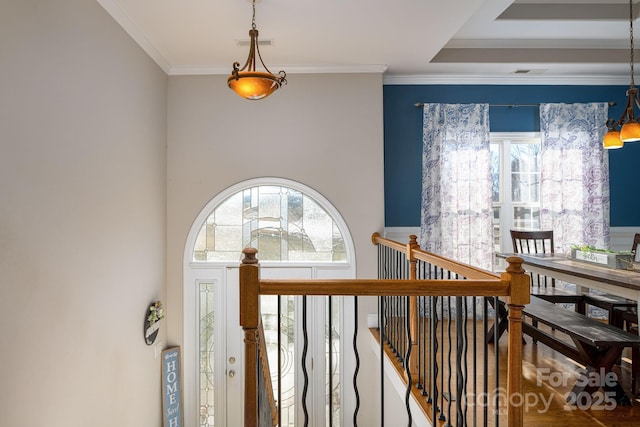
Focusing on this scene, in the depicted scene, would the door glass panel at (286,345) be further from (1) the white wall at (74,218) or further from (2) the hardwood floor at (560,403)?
(2) the hardwood floor at (560,403)

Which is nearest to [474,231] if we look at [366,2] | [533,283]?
[533,283]

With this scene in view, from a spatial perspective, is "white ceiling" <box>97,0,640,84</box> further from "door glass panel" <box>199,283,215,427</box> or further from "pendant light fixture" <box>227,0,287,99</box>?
"door glass panel" <box>199,283,215,427</box>

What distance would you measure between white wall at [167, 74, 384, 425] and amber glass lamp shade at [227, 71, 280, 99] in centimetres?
146

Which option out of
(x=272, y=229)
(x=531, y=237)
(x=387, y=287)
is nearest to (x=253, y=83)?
(x=387, y=287)

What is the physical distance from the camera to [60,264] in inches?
84.0

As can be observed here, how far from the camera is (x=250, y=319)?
1414 mm

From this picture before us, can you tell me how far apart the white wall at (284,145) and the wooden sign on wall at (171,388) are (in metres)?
0.49

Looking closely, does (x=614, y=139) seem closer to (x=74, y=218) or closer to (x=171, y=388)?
(x=74, y=218)

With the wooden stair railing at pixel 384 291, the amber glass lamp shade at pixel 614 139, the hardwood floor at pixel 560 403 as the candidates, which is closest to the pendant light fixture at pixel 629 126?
the amber glass lamp shade at pixel 614 139

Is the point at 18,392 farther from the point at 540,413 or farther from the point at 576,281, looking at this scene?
the point at 576,281

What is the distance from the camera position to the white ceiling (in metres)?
2.69

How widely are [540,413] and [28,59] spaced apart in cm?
369

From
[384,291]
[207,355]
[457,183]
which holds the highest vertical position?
[457,183]

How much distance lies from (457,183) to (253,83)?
271 cm
